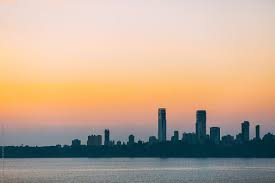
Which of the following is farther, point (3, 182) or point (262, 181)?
point (262, 181)

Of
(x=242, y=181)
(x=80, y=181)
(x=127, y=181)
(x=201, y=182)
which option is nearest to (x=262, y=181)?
(x=242, y=181)

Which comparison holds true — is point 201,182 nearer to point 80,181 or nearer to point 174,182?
point 174,182

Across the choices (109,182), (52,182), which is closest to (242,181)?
(109,182)

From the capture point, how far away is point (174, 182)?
16388 centimetres

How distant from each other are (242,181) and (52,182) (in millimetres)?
43436

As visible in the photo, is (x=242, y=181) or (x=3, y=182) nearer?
(x=3, y=182)

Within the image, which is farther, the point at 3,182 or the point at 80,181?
the point at 80,181

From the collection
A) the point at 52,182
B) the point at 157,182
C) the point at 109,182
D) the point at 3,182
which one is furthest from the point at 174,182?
the point at 3,182

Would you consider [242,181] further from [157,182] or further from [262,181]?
[157,182]

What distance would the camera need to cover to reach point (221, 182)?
538 ft

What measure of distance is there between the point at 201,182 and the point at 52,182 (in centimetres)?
3350

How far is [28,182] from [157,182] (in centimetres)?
2879

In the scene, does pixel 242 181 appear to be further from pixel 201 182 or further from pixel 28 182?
pixel 28 182

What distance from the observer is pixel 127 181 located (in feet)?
563
